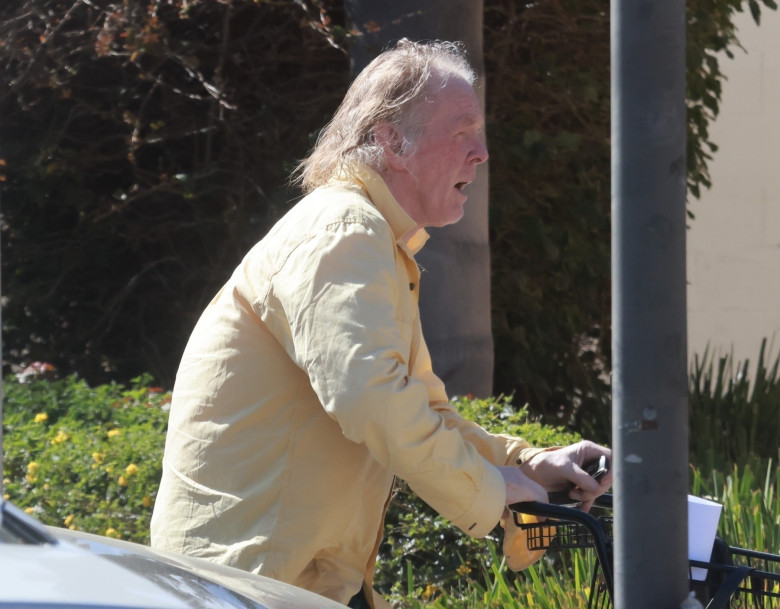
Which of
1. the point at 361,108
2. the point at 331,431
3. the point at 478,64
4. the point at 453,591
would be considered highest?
the point at 478,64

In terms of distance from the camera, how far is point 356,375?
1.96 meters

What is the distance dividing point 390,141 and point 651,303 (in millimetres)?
629

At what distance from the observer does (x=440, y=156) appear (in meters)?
2.28

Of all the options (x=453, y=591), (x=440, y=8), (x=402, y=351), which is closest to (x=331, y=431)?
(x=402, y=351)

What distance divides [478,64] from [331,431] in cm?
324

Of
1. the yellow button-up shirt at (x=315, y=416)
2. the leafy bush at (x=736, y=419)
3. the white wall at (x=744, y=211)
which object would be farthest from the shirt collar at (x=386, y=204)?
the white wall at (x=744, y=211)

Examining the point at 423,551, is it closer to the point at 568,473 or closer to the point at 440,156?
the point at 568,473

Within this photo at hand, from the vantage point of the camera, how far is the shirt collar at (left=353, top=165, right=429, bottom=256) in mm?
2232

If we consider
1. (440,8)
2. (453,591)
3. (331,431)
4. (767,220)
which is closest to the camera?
(331,431)

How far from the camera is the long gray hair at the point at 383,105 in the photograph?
2271mm

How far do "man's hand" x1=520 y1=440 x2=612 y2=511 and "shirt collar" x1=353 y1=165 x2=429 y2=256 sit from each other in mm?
486

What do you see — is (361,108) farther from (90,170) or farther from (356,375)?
(90,170)

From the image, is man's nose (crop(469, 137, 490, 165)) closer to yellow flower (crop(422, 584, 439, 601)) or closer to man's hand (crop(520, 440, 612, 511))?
man's hand (crop(520, 440, 612, 511))

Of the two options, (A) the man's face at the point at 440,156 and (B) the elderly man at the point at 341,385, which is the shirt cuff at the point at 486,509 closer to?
(B) the elderly man at the point at 341,385
